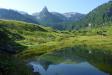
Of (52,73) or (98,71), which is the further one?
(98,71)

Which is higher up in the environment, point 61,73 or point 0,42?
point 0,42

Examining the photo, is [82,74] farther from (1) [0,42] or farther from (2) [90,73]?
(1) [0,42]

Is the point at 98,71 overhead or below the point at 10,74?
below

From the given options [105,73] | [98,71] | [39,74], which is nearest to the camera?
[39,74]

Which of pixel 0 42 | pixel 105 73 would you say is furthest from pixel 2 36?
pixel 105 73

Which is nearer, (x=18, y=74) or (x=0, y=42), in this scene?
(x=18, y=74)

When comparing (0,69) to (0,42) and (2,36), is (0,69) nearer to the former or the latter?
(0,42)

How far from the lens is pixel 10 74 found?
62.7m

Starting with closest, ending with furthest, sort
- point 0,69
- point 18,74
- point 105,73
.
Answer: point 0,69
point 18,74
point 105,73

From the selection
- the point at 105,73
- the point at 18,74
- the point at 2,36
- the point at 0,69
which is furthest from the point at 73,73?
the point at 2,36

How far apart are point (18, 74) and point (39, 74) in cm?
1447

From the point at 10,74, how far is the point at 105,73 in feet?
122

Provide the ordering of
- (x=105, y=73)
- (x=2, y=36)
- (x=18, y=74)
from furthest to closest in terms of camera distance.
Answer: (x=2, y=36) → (x=105, y=73) → (x=18, y=74)

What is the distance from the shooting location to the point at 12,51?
132 m
